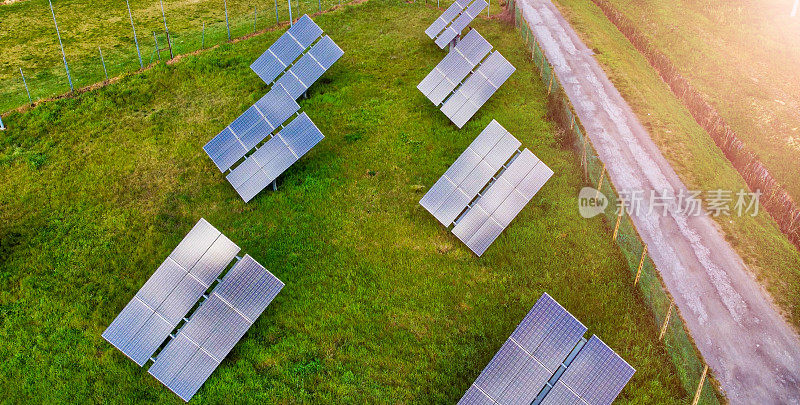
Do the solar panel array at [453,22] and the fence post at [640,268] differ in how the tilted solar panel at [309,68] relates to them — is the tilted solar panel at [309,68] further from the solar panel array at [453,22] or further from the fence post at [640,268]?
the fence post at [640,268]

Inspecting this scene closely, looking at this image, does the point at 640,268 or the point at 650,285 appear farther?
the point at 640,268

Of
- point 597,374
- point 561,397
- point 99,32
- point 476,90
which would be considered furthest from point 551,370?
point 99,32

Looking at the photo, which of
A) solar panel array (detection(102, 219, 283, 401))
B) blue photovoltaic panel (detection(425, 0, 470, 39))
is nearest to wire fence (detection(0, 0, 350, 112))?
blue photovoltaic panel (detection(425, 0, 470, 39))

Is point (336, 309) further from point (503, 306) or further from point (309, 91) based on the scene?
point (309, 91)

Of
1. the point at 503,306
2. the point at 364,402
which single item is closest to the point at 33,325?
the point at 364,402

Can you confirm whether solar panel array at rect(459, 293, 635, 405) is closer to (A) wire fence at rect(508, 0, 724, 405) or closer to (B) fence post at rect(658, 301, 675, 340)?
(A) wire fence at rect(508, 0, 724, 405)

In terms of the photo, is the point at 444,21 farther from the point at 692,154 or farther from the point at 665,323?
the point at 665,323
